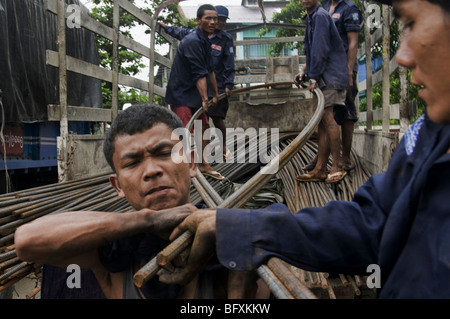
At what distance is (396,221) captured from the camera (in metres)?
1.11

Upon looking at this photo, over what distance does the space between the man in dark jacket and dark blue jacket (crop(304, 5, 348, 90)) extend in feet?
8.22

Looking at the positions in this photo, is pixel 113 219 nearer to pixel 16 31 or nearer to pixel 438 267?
pixel 438 267

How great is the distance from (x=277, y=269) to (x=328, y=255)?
18 centimetres

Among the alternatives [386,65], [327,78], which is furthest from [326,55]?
[386,65]

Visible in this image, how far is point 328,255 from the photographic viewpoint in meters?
1.33

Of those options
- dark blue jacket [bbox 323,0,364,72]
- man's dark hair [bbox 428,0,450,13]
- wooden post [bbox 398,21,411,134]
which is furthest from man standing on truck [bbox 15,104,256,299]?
dark blue jacket [bbox 323,0,364,72]

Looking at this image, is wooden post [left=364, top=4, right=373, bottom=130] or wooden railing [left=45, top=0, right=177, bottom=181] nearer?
wooden railing [left=45, top=0, right=177, bottom=181]

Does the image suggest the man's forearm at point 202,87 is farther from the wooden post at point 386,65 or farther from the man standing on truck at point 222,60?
the wooden post at point 386,65

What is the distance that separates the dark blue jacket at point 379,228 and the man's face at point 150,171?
0.36 m

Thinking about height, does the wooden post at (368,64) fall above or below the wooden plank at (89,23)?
below

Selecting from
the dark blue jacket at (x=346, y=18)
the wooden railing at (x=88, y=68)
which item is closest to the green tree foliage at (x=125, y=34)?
the wooden railing at (x=88, y=68)

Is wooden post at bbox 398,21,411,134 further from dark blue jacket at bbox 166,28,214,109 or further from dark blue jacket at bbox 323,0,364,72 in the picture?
dark blue jacket at bbox 166,28,214,109

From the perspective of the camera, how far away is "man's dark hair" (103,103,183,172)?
1701 mm

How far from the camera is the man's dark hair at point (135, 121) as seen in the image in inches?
67.0
